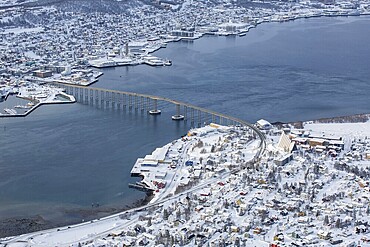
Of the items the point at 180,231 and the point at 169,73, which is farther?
the point at 169,73

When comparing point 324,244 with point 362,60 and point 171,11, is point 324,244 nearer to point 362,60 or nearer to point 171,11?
point 362,60

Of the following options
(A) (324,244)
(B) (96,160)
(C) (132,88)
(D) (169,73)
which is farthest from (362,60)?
(A) (324,244)

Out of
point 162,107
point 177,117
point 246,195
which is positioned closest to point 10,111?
point 162,107

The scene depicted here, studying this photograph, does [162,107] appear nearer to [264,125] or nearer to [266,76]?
[264,125]

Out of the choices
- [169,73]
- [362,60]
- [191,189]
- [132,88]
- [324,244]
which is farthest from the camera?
[362,60]

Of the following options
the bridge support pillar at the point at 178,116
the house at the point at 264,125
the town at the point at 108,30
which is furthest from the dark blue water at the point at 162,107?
the town at the point at 108,30

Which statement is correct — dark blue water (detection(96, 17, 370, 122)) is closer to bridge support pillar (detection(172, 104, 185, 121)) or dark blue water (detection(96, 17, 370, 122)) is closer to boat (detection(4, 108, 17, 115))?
bridge support pillar (detection(172, 104, 185, 121))
